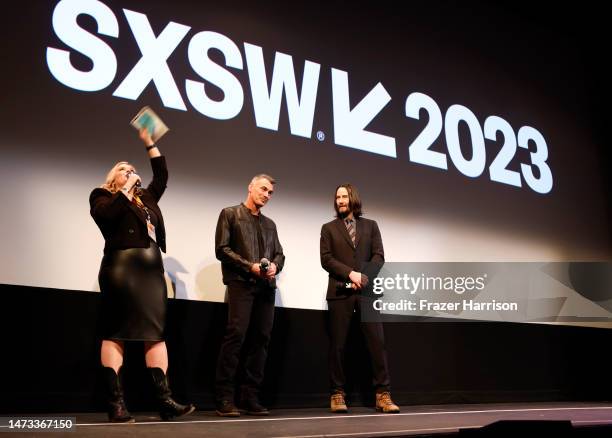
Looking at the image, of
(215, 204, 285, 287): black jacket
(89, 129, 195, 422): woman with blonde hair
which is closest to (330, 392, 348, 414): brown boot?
(215, 204, 285, 287): black jacket

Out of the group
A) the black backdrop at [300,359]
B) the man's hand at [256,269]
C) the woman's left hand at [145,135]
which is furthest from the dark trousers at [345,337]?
the woman's left hand at [145,135]

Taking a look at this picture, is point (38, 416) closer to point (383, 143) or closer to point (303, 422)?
point (303, 422)

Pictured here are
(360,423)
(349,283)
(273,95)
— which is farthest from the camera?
(273,95)

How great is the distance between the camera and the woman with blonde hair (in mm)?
3102

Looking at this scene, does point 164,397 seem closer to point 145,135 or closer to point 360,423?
point 360,423

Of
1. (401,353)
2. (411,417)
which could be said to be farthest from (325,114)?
(411,417)

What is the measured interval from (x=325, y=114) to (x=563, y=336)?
2.74 metres

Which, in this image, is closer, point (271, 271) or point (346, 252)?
point (271, 271)

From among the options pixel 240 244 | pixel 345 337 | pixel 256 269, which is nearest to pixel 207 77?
pixel 240 244

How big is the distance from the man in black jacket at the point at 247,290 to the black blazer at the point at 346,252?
37 centimetres

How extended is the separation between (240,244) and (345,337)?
0.87 metres

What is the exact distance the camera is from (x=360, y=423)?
131 inches

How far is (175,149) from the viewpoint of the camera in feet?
13.7

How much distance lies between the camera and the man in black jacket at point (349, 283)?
157 inches
